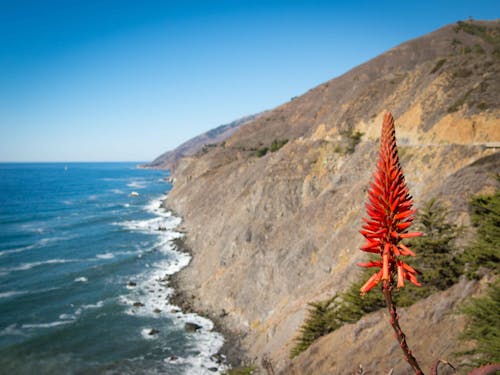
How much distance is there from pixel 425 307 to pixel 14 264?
5154cm

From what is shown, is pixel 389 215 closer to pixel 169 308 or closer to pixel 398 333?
pixel 398 333

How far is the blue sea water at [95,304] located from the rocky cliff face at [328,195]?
3857mm

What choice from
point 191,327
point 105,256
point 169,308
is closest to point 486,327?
point 191,327

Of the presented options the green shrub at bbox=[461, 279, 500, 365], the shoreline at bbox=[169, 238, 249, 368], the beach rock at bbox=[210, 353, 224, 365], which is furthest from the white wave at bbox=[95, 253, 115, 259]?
the green shrub at bbox=[461, 279, 500, 365]

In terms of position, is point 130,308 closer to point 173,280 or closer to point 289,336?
point 173,280

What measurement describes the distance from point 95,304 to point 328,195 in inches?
1074

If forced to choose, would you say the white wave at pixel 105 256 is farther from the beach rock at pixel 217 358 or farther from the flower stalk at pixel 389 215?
the flower stalk at pixel 389 215

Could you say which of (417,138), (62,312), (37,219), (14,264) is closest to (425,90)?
(417,138)

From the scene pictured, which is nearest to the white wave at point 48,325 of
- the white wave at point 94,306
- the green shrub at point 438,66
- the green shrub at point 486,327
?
the white wave at point 94,306

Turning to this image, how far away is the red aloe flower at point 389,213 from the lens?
8.90 ft

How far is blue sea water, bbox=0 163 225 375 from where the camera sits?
26.0 m

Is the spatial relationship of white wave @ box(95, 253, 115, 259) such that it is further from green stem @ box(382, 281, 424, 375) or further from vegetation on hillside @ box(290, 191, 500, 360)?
green stem @ box(382, 281, 424, 375)

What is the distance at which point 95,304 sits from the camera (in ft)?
113

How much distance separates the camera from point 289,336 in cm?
2284
